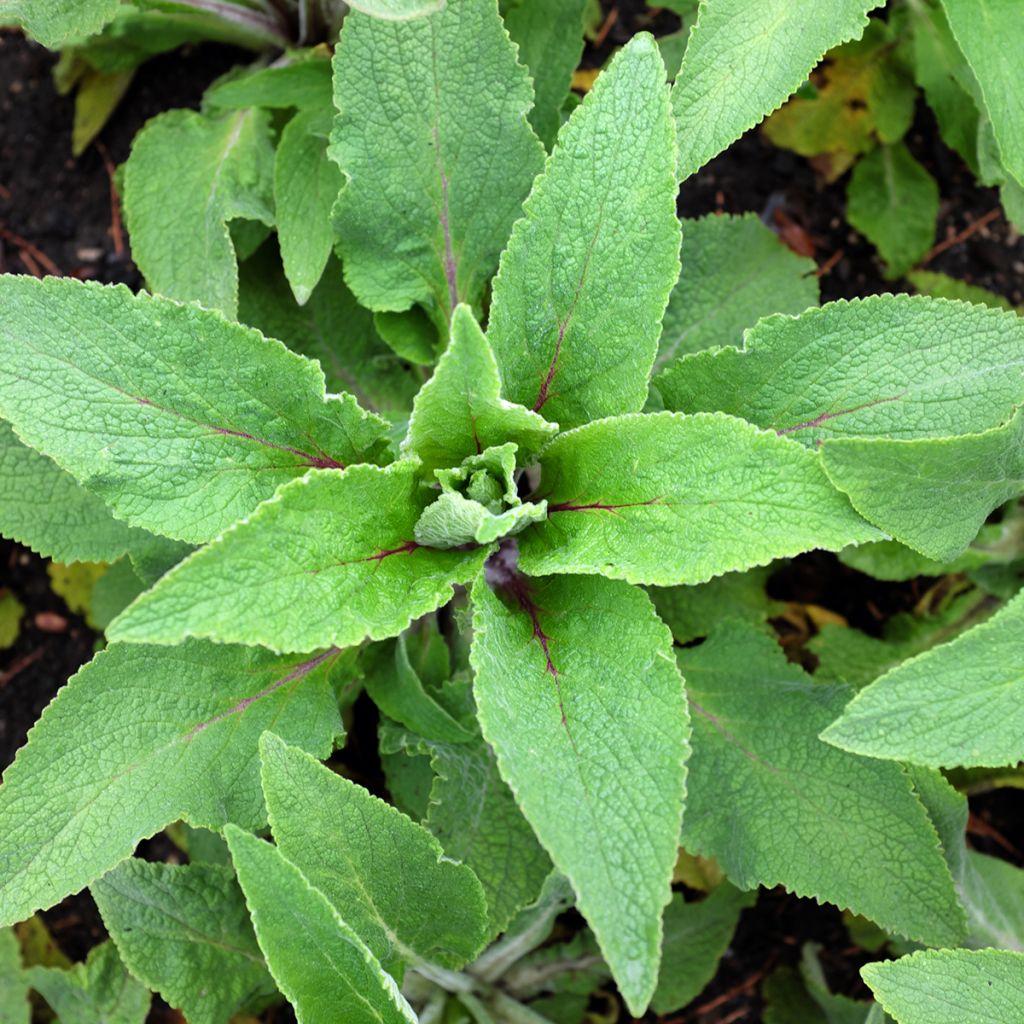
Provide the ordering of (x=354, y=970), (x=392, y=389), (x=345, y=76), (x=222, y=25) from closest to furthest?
(x=354, y=970)
(x=345, y=76)
(x=392, y=389)
(x=222, y=25)

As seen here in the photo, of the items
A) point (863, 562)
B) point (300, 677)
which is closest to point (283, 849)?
point (300, 677)

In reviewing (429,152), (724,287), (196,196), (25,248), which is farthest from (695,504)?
Result: (25,248)

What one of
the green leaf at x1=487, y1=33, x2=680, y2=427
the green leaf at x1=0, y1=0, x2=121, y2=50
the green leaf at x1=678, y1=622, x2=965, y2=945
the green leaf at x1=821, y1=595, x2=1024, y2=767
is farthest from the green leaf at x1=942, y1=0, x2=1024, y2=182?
the green leaf at x1=0, y1=0, x2=121, y2=50

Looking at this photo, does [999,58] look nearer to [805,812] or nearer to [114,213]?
A: [805,812]

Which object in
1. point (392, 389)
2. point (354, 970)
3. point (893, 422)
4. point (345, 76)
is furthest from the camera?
point (392, 389)

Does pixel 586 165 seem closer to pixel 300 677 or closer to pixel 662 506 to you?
pixel 662 506

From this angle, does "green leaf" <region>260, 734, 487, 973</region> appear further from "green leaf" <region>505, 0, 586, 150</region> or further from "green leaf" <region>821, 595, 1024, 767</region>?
"green leaf" <region>505, 0, 586, 150</region>
